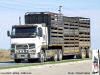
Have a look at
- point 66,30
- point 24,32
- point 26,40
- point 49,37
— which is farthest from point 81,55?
point 24,32

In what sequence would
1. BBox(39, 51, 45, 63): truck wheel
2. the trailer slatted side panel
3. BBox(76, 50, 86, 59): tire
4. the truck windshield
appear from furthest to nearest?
BBox(76, 50, 86, 59): tire, the trailer slatted side panel, BBox(39, 51, 45, 63): truck wheel, the truck windshield

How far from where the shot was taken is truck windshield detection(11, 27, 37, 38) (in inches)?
1441

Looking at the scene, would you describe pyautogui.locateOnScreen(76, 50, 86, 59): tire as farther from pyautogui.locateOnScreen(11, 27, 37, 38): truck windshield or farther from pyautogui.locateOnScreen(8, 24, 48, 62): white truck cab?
pyautogui.locateOnScreen(11, 27, 37, 38): truck windshield

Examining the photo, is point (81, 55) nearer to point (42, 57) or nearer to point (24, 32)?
point (42, 57)

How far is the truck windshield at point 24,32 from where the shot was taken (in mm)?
36594

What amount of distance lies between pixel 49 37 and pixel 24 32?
3.33 m

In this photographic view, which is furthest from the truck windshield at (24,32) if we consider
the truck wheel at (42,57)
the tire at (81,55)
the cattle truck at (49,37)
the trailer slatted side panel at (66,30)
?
the tire at (81,55)

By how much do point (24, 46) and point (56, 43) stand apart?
15.3 ft

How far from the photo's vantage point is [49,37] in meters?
39.4

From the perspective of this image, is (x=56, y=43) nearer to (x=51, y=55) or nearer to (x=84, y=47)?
(x=51, y=55)

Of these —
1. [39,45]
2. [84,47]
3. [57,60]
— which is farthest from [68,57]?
[39,45]

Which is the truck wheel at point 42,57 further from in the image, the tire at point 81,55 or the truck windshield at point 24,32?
the tire at point 81,55

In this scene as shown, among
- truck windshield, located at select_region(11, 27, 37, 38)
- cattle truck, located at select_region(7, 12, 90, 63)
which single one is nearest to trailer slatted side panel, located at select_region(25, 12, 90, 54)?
cattle truck, located at select_region(7, 12, 90, 63)

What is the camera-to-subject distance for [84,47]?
158 feet
